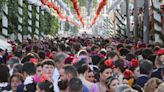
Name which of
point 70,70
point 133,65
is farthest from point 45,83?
point 133,65

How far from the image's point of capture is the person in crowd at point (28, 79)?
10516mm

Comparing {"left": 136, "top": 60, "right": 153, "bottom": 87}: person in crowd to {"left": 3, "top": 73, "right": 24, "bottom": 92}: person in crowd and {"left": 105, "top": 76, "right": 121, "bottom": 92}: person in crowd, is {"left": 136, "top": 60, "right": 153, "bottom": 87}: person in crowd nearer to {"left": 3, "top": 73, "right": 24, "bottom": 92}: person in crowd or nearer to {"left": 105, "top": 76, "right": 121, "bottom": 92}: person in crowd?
{"left": 105, "top": 76, "right": 121, "bottom": 92}: person in crowd

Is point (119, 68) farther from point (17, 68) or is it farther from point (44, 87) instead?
point (44, 87)

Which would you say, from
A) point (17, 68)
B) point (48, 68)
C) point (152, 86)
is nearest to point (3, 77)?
point (48, 68)

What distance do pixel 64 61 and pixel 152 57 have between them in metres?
2.33

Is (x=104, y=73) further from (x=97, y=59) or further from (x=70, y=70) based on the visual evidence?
(x=97, y=59)

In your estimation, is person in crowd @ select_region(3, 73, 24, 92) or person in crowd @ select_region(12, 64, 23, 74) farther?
person in crowd @ select_region(12, 64, 23, 74)

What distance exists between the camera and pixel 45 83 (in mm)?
9617

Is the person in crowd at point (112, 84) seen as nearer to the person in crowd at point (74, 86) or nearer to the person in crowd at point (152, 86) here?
the person in crowd at point (152, 86)

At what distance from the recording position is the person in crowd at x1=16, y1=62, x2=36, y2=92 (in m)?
10.5

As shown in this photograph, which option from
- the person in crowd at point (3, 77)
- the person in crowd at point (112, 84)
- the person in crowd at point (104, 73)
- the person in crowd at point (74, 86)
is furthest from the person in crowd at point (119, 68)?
the person in crowd at point (74, 86)

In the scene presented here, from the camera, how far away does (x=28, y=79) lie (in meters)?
11.3

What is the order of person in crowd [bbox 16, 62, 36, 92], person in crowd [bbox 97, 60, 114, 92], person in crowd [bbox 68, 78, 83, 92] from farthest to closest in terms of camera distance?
person in crowd [bbox 97, 60, 114, 92] < person in crowd [bbox 16, 62, 36, 92] < person in crowd [bbox 68, 78, 83, 92]

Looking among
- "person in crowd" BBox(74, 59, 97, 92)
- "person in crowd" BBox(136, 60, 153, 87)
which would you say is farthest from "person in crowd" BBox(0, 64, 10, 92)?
"person in crowd" BBox(136, 60, 153, 87)
